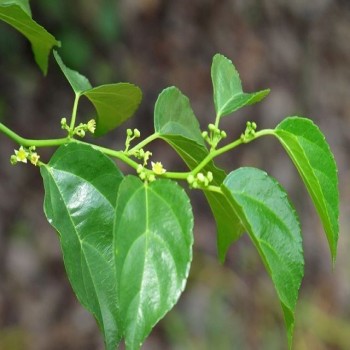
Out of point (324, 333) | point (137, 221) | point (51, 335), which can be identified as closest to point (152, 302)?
point (137, 221)

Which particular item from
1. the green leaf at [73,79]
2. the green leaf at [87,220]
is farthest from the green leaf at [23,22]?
the green leaf at [87,220]

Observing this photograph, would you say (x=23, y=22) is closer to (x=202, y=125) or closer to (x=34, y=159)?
(x=34, y=159)

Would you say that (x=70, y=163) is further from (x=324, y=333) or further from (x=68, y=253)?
(x=324, y=333)

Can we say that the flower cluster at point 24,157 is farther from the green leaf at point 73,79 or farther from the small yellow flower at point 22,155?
the green leaf at point 73,79

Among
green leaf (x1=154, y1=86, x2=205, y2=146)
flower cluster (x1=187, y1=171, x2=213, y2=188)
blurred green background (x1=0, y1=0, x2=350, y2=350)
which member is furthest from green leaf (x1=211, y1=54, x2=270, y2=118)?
blurred green background (x1=0, y1=0, x2=350, y2=350)

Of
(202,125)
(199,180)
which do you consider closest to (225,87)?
(199,180)
